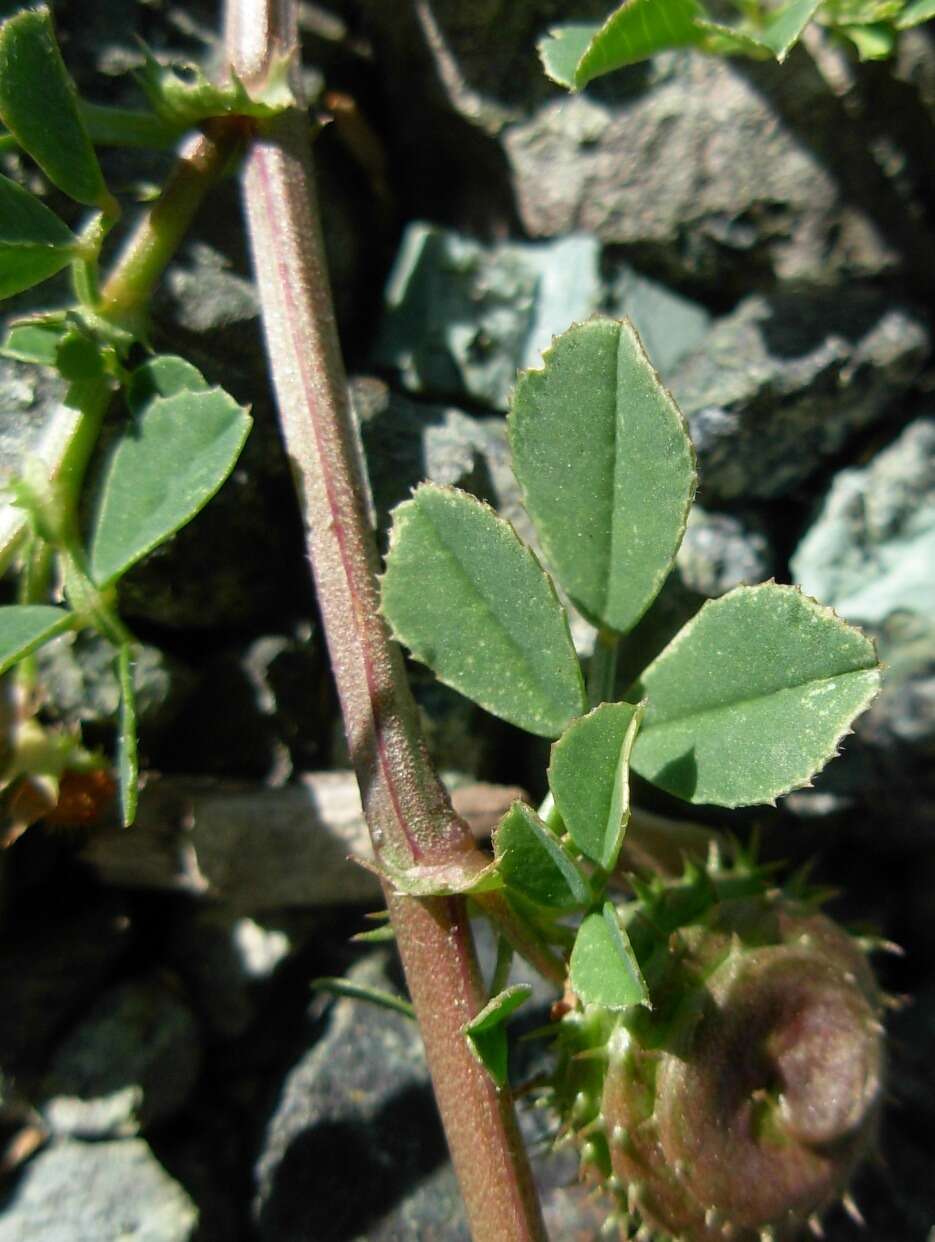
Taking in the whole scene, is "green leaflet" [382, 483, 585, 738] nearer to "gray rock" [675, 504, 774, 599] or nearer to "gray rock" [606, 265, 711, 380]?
"gray rock" [675, 504, 774, 599]

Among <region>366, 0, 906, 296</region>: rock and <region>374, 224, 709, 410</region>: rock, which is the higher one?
<region>366, 0, 906, 296</region>: rock

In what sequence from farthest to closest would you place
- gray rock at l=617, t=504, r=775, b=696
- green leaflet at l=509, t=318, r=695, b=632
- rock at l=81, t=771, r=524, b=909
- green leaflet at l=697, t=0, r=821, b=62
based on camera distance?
gray rock at l=617, t=504, r=775, b=696, rock at l=81, t=771, r=524, b=909, green leaflet at l=697, t=0, r=821, b=62, green leaflet at l=509, t=318, r=695, b=632

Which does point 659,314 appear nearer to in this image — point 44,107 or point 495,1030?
point 44,107

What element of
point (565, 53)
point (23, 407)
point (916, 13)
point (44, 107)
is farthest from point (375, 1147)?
point (916, 13)

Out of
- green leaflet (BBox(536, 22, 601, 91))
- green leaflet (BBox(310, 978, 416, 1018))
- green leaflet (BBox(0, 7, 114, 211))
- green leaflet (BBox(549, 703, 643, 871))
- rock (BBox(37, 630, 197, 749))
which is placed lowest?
green leaflet (BBox(310, 978, 416, 1018))

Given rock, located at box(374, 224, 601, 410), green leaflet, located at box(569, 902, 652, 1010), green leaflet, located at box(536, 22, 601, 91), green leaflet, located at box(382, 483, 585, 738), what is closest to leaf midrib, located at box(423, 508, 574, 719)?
green leaflet, located at box(382, 483, 585, 738)

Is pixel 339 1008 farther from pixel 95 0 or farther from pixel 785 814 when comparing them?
pixel 95 0

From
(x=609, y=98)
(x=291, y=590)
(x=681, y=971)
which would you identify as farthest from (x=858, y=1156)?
(x=609, y=98)
